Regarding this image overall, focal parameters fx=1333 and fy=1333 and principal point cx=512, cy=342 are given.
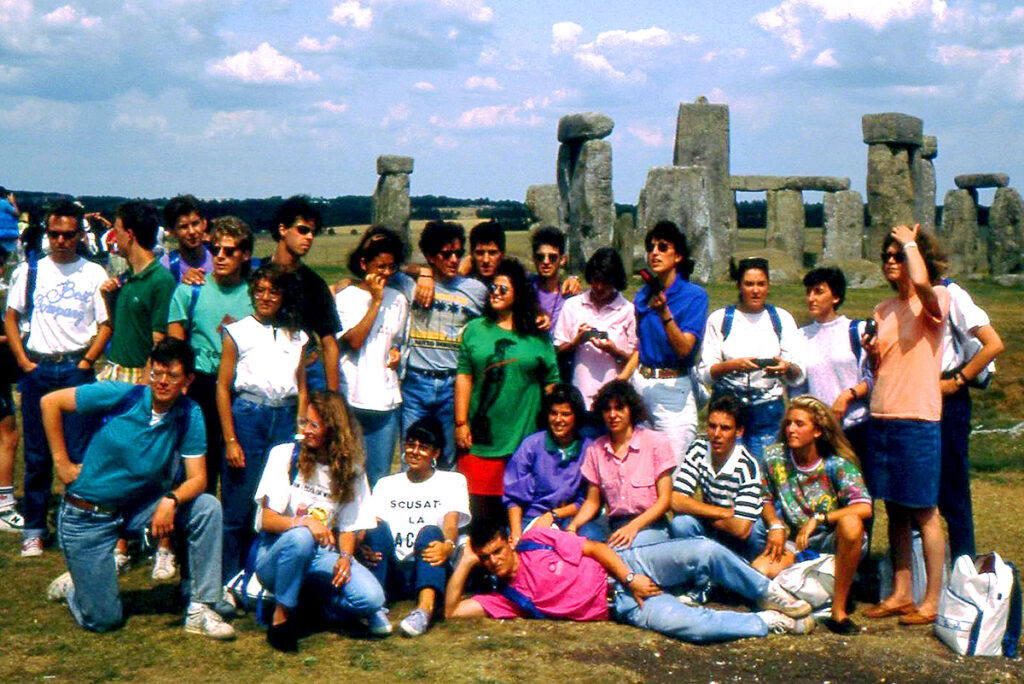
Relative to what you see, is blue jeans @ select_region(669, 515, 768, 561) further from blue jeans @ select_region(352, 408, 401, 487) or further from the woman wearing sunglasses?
blue jeans @ select_region(352, 408, 401, 487)

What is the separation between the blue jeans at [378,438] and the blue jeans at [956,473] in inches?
103

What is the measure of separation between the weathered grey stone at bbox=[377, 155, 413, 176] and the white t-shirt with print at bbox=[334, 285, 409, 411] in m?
17.9

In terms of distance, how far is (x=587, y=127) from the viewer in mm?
19844

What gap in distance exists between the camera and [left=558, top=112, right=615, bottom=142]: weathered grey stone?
19.8 metres

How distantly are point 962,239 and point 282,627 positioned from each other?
21.4 metres

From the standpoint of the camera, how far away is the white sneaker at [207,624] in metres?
5.71

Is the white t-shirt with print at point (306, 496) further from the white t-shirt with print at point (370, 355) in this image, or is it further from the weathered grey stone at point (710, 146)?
the weathered grey stone at point (710, 146)

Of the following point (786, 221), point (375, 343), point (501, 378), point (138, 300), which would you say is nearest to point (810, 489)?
point (501, 378)

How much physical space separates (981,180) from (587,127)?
934 centimetres

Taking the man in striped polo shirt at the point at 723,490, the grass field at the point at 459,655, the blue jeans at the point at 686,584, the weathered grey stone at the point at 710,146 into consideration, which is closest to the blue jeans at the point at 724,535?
the man in striped polo shirt at the point at 723,490

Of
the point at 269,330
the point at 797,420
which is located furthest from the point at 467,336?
the point at 797,420

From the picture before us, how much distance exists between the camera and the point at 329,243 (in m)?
30.8

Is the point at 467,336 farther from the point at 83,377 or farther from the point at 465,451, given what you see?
the point at 83,377

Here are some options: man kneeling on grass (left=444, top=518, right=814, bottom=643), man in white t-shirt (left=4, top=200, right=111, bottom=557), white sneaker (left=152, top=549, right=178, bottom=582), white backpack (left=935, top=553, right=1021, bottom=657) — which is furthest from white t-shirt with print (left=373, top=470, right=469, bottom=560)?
white backpack (left=935, top=553, right=1021, bottom=657)
